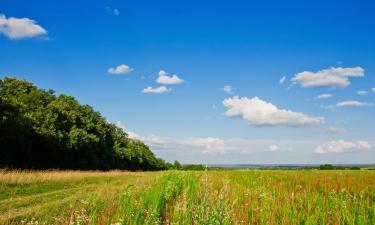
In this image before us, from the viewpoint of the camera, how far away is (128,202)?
853 cm

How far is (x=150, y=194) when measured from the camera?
10.0 metres

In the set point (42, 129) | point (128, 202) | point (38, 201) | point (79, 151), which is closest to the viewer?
point (128, 202)

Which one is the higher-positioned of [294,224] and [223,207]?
[223,207]

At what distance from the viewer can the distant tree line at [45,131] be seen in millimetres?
39875

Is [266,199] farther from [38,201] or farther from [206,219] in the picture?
[38,201]

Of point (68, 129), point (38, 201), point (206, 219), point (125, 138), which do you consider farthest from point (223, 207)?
point (125, 138)

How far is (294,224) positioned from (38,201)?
1056 cm

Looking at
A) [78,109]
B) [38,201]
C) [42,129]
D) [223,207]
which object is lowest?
[38,201]

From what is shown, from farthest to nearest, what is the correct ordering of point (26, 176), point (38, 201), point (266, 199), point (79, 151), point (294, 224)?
point (79, 151)
point (26, 176)
point (38, 201)
point (266, 199)
point (294, 224)

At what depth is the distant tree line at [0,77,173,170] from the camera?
39.9 meters

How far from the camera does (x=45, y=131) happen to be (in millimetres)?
45812

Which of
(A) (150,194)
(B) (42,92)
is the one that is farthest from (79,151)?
(A) (150,194)

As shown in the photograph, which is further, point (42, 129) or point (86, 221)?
point (42, 129)

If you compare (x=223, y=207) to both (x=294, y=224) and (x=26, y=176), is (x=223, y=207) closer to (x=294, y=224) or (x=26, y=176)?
(x=294, y=224)
